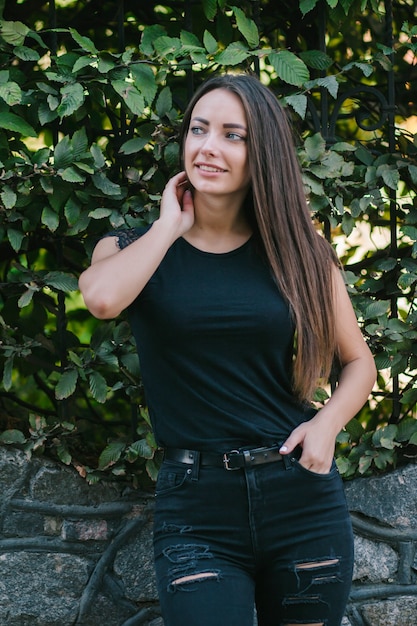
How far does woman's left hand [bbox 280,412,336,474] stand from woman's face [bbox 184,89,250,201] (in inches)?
24.9

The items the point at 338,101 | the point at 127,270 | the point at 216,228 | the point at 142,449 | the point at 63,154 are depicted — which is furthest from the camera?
the point at 338,101

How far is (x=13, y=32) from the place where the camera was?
2.61 m

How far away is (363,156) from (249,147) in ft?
2.84

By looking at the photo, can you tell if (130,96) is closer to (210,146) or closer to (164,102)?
(164,102)

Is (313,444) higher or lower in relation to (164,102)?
lower

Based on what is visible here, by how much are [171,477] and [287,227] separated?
70 cm

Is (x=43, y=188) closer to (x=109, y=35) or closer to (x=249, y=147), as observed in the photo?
(x=249, y=147)

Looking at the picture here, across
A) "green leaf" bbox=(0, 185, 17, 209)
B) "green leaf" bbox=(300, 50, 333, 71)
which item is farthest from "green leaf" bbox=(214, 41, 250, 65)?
"green leaf" bbox=(0, 185, 17, 209)

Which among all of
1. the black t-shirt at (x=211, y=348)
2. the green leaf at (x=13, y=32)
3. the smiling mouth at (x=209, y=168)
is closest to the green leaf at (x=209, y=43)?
the green leaf at (x=13, y=32)

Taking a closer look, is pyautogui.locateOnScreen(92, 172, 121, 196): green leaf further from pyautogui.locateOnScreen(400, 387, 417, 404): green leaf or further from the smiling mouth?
Result: pyautogui.locateOnScreen(400, 387, 417, 404): green leaf

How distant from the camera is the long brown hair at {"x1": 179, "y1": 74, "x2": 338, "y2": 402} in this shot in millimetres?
2199

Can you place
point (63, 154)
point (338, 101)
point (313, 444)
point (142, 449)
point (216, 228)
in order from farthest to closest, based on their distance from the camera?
point (338, 101) < point (142, 449) < point (63, 154) < point (216, 228) < point (313, 444)

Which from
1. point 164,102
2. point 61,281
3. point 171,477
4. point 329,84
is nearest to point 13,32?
point 164,102

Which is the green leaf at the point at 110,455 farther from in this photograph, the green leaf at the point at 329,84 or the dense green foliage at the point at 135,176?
the green leaf at the point at 329,84
